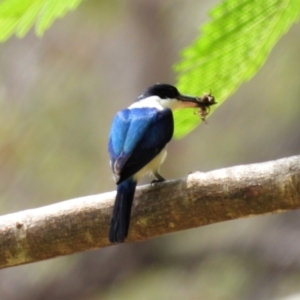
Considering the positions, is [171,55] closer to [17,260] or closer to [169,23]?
[169,23]

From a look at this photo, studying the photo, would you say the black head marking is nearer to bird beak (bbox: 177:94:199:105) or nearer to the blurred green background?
bird beak (bbox: 177:94:199:105)

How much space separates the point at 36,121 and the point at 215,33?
8.58 ft

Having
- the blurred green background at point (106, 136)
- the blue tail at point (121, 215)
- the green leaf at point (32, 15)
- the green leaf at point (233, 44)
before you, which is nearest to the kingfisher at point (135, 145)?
the blue tail at point (121, 215)

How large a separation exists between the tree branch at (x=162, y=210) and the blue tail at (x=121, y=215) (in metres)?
0.02

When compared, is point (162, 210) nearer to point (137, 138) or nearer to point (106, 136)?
point (137, 138)

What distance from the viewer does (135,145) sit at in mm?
1243

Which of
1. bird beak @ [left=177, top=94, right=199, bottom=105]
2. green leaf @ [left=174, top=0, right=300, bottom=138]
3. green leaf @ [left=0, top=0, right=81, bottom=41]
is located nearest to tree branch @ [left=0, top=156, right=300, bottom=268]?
bird beak @ [left=177, top=94, right=199, bottom=105]

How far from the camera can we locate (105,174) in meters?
2.97

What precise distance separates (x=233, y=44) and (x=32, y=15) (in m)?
0.21

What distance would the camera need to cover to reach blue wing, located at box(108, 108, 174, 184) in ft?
3.91

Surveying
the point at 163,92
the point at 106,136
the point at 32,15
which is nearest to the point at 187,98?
the point at 163,92

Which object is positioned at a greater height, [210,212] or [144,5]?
[210,212]

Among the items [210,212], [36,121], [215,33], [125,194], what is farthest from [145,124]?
[36,121]

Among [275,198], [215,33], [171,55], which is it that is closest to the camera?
[215,33]
